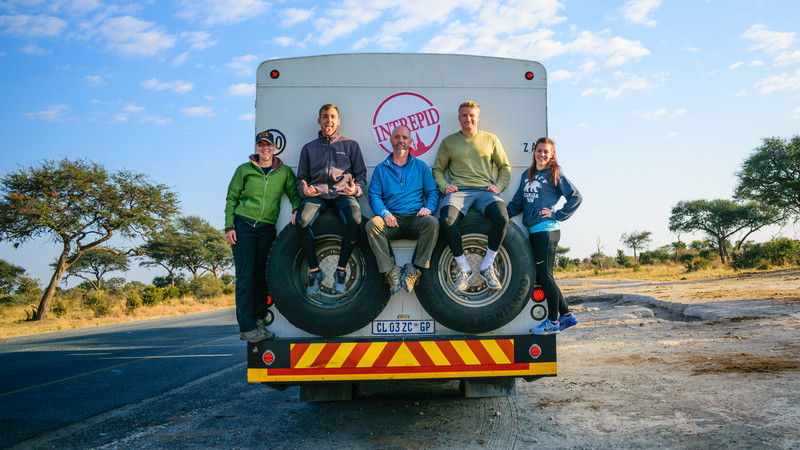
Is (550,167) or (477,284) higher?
(550,167)

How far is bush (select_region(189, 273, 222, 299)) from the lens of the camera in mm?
35344

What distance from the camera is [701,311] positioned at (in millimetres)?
11305

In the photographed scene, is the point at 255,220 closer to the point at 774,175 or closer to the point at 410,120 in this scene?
the point at 410,120

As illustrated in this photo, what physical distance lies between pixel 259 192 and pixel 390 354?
5.61ft

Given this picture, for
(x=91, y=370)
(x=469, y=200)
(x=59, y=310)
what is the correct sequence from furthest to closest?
(x=59, y=310) → (x=91, y=370) → (x=469, y=200)

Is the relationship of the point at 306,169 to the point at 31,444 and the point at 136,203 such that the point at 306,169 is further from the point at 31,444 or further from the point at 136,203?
the point at 136,203

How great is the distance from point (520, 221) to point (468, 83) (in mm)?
1297

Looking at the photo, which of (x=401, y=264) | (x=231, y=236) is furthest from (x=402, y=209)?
(x=231, y=236)

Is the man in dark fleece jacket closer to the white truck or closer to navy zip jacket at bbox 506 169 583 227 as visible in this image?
the white truck

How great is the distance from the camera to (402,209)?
435 centimetres

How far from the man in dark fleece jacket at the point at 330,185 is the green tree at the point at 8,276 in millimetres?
39509

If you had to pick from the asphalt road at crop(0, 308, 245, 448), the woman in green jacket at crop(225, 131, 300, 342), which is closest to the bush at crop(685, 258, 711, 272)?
the asphalt road at crop(0, 308, 245, 448)

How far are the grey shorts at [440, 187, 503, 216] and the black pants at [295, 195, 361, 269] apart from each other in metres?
0.73

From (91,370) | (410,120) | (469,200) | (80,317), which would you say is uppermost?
(410,120)
